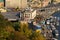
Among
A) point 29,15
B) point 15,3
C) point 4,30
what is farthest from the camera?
point 15,3

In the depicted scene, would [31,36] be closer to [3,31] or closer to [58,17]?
[3,31]

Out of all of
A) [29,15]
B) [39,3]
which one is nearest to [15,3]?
[39,3]

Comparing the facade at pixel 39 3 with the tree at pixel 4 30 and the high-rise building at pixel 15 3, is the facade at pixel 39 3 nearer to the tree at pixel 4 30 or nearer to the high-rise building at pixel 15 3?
the high-rise building at pixel 15 3

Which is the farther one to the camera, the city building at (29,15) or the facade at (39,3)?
the facade at (39,3)

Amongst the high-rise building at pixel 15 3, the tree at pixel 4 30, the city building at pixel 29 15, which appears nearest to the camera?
the tree at pixel 4 30

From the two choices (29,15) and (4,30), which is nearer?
(4,30)

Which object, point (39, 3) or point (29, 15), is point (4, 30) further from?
point (39, 3)

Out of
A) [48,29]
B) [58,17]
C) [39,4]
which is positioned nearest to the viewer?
[48,29]

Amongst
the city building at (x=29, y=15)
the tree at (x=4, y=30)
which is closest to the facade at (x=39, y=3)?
the city building at (x=29, y=15)

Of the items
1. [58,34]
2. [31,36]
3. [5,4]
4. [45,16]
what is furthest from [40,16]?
[31,36]

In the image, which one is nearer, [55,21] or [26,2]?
[55,21]

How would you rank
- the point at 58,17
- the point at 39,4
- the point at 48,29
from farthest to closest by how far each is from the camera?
the point at 39,4, the point at 58,17, the point at 48,29
